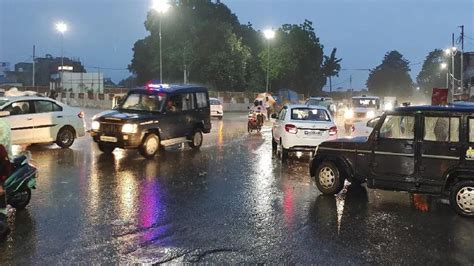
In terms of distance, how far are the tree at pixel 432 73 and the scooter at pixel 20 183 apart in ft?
340

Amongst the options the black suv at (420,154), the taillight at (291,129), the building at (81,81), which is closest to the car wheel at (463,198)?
the black suv at (420,154)

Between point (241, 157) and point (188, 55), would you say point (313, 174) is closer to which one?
point (241, 157)

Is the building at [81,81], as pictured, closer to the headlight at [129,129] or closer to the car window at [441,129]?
the headlight at [129,129]

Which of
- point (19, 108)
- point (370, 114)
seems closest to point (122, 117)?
point (19, 108)

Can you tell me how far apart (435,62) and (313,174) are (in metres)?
115

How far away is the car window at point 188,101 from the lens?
1606cm

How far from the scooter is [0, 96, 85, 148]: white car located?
6.96 metres

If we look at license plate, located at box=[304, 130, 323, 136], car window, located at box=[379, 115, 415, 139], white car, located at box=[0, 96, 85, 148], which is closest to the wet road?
car window, located at box=[379, 115, 415, 139]

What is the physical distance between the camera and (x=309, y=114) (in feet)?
50.3

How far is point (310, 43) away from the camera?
75.8 metres

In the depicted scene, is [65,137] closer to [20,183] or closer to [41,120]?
[41,120]

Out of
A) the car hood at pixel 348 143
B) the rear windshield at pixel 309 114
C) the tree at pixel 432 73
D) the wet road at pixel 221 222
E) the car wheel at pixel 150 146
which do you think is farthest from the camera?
the tree at pixel 432 73

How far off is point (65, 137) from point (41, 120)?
110 cm

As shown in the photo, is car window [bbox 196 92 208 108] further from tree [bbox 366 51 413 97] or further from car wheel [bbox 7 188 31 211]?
tree [bbox 366 51 413 97]
